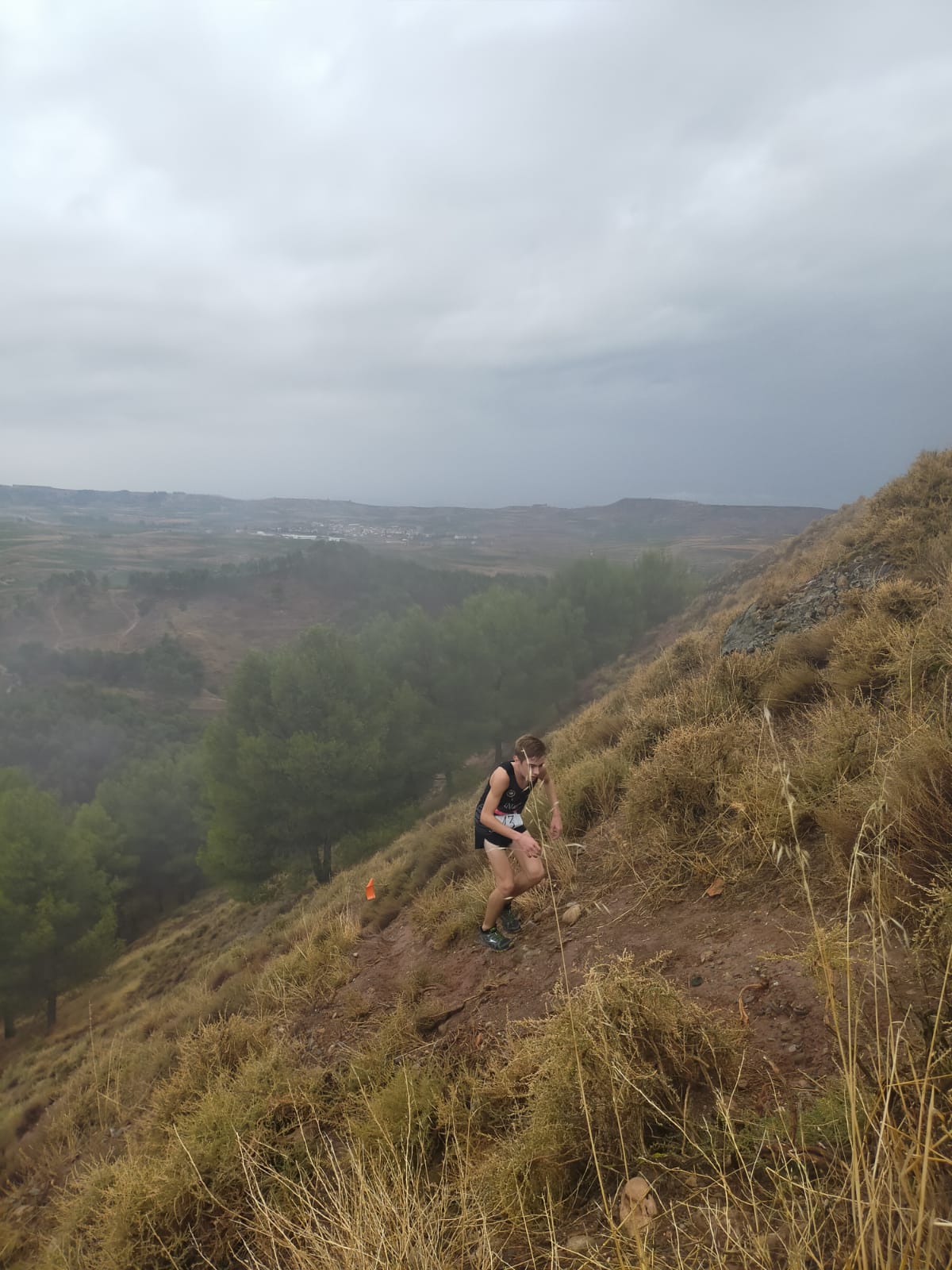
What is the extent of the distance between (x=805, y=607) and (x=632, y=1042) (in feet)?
22.5

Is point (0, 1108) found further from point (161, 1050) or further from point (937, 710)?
point (937, 710)

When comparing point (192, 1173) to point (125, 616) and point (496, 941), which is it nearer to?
point (496, 941)

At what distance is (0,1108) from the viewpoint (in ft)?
29.9

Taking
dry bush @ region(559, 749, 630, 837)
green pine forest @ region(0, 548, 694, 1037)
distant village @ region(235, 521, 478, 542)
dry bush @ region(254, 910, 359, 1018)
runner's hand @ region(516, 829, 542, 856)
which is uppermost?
distant village @ region(235, 521, 478, 542)

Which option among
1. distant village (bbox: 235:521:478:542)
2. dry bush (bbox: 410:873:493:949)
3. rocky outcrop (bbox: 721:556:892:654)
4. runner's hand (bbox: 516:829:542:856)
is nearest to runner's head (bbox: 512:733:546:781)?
runner's hand (bbox: 516:829:542:856)

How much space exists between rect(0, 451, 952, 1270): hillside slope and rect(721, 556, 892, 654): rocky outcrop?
10 centimetres

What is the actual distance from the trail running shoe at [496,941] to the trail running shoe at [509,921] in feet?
0.31

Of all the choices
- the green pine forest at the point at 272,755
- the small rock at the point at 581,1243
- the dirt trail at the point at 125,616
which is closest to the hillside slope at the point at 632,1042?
the small rock at the point at 581,1243

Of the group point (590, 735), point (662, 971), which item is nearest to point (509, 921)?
point (662, 971)

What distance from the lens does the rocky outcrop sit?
24.8 ft

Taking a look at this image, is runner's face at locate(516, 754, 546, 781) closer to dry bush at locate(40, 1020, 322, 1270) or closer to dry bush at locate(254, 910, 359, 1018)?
dry bush at locate(40, 1020, 322, 1270)

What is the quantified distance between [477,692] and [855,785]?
26.1 metres

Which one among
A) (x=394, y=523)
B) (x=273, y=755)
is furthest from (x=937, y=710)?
(x=394, y=523)

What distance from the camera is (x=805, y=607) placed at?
7973mm
